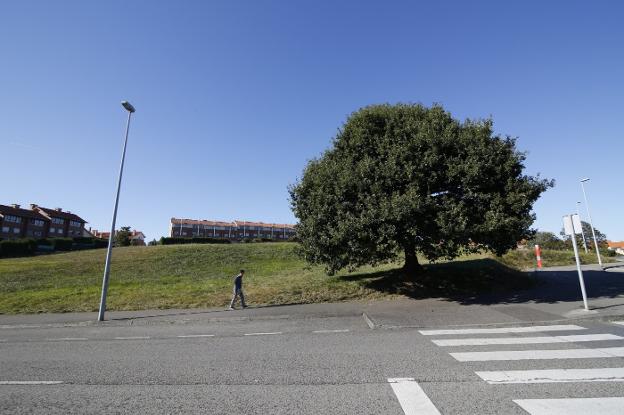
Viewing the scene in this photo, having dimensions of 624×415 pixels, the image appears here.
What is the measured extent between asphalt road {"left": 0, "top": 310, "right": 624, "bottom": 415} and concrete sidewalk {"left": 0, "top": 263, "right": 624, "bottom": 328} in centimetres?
82

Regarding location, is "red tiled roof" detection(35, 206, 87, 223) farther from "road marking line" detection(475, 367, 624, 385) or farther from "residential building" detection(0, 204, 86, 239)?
"road marking line" detection(475, 367, 624, 385)

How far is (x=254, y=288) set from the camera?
59.5 feet

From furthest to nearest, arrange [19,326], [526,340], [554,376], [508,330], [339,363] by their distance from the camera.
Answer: [19,326]
[508,330]
[526,340]
[339,363]
[554,376]

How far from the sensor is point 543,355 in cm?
640

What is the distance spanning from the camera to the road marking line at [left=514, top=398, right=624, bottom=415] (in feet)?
13.3

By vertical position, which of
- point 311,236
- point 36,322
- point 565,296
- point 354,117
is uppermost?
point 354,117

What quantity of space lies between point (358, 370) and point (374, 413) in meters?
1.70

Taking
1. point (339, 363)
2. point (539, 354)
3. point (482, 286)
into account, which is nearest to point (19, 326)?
point (339, 363)

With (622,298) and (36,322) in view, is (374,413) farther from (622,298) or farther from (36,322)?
(36,322)

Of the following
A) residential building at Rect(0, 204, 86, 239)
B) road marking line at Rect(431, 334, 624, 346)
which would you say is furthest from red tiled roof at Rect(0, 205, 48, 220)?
road marking line at Rect(431, 334, 624, 346)

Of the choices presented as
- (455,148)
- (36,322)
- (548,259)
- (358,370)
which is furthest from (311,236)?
(548,259)

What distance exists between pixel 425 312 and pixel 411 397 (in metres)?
7.22

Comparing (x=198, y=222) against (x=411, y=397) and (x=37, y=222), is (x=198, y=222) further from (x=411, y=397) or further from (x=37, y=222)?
(x=411, y=397)

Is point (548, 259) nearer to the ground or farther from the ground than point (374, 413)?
farther from the ground
